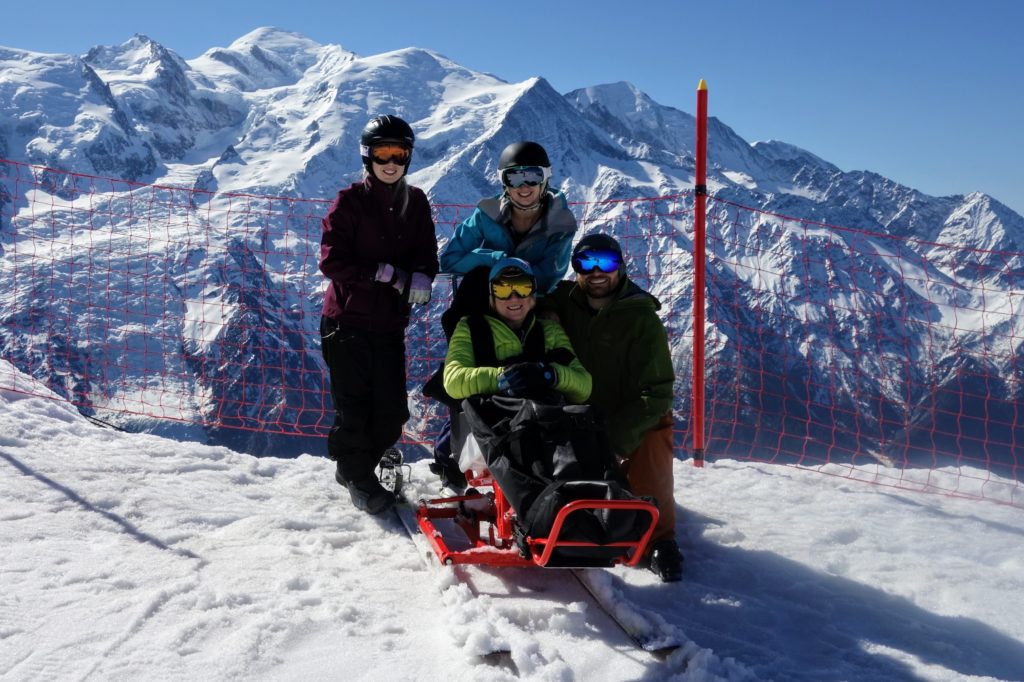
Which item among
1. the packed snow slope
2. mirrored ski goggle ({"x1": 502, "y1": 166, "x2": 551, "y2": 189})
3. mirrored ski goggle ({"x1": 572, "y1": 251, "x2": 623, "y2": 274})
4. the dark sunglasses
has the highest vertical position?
the dark sunglasses

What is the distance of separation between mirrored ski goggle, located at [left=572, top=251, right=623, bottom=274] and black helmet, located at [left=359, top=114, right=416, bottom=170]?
1.29m

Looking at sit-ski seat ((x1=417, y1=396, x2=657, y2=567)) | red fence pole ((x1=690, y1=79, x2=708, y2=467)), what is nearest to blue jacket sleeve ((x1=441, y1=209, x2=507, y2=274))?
sit-ski seat ((x1=417, y1=396, x2=657, y2=567))

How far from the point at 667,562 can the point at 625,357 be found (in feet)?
3.84

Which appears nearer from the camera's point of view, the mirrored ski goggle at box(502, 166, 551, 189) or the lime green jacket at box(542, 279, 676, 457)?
the lime green jacket at box(542, 279, 676, 457)

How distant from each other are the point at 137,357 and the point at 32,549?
145971mm

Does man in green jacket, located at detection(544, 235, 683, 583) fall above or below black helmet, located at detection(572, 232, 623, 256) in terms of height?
below

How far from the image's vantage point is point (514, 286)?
4.05 m

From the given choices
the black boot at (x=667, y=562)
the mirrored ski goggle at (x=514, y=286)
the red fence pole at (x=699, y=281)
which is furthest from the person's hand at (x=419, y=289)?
the red fence pole at (x=699, y=281)

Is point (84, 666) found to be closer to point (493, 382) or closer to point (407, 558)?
point (407, 558)

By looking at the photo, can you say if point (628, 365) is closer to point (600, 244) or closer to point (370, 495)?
point (600, 244)

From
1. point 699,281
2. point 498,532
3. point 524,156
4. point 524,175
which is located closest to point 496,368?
point 498,532

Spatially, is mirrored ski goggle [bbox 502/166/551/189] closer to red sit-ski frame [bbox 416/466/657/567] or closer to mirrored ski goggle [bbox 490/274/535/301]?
mirrored ski goggle [bbox 490/274/535/301]

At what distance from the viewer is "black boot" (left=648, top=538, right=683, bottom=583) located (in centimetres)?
385

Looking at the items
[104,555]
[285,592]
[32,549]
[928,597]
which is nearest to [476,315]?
[285,592]
